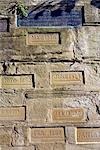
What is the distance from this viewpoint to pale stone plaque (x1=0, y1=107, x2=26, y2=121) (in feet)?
24.6

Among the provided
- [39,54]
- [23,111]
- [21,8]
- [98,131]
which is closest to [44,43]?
[39,54]

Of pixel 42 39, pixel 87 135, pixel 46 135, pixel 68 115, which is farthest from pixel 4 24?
pixel 87 135

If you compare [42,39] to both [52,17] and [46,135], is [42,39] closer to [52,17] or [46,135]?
[52,17]

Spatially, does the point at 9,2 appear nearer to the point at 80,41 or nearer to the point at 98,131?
the point at 80,41

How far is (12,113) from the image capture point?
7527 mm

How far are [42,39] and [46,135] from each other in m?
1.59

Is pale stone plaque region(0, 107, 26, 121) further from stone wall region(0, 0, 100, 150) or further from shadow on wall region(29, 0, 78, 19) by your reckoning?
shadow on wall region(29, 0, 78, 19)

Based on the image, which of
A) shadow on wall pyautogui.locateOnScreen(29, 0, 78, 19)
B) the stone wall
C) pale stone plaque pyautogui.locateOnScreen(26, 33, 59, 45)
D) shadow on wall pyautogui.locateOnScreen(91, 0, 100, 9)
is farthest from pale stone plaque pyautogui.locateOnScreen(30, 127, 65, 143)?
shadow on wall pyautogui.locateOnScreen(91, 0, 100, 9)

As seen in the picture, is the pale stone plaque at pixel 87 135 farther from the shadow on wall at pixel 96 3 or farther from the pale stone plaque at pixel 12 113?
the shadow on wall at pixel 96 3

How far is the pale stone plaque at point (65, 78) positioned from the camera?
303 inches

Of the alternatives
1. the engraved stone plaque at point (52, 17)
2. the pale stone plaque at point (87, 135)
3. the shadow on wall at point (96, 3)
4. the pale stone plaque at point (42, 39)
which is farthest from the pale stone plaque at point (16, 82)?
the shadow on wall at point (96, 3)

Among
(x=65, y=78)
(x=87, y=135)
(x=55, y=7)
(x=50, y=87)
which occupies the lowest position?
(x=87, y=135)

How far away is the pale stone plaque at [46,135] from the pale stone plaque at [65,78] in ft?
2.51

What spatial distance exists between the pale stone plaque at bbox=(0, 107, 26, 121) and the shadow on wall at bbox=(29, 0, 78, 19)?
5.34 ft
